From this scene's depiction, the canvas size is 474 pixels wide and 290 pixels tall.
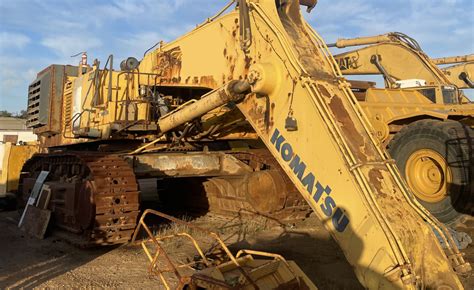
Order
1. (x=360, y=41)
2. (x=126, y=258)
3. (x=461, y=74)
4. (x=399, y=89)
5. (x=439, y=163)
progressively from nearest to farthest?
(x=126, y=258) < (x=439, y=163) < (x=399, y=89) < (x=360, y=41) < (x=461, y=74)

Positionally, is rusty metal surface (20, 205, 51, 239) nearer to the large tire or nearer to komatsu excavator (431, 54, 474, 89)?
the large tire

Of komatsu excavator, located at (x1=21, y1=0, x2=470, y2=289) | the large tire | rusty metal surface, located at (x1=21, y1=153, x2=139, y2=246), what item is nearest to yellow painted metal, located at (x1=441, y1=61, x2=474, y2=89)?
the large tire

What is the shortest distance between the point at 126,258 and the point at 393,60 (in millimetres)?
7727

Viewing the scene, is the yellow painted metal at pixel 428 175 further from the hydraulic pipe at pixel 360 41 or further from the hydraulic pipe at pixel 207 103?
the hydraulic pipe at pixel 360 41

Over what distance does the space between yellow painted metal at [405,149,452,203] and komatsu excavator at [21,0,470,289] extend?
6.79 feet

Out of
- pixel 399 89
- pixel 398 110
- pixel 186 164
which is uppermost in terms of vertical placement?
pixel 399 89

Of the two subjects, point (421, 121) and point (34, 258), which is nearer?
point (34, 258)

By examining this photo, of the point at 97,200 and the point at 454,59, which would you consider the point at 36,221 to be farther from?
the point at 454,59

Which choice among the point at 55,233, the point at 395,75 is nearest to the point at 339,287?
the point at 55,233

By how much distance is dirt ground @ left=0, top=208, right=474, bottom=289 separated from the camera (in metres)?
4.86

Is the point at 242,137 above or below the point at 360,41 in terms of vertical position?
below

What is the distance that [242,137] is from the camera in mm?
7801

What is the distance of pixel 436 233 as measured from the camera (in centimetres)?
391

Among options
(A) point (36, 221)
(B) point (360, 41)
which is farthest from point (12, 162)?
(B) point (360, 41)
